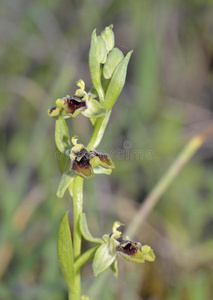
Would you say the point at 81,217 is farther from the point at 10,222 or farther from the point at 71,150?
the point at 10,222

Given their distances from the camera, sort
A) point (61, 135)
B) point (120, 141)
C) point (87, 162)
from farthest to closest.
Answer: point (120, 141)
point (61, 135)
point (87, 162)

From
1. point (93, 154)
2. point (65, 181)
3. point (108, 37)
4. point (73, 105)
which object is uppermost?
point (108, 37)

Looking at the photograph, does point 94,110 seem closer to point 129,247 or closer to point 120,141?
point 129,247

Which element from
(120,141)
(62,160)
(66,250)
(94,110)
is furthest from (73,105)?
(120,141)

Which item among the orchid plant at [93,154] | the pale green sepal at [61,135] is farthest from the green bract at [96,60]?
the pale green sepal at [61,135]

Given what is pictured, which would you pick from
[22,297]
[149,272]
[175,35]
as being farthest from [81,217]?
[175,35]

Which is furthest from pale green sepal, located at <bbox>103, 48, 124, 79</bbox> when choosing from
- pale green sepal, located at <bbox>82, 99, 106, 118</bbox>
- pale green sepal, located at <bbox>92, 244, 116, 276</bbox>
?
pale green sepal, located at <bbox>92, 244, 116, 276</bbox>

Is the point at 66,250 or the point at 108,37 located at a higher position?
the point at 108,37

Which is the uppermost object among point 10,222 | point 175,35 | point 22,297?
point 175,35

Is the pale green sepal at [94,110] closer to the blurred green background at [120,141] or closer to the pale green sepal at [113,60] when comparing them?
the pale green sepal at [113,60]
